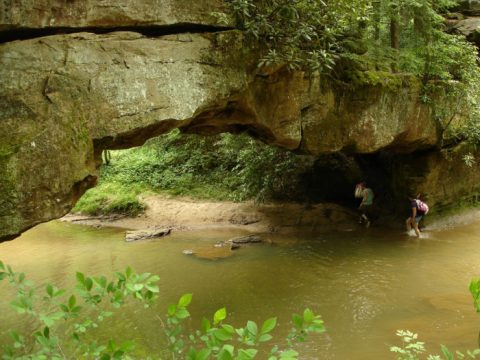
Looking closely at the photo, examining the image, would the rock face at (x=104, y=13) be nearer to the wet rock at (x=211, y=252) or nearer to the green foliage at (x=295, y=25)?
the green foliage at (x=295, y=25)

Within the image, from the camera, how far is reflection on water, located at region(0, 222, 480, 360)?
615 cm

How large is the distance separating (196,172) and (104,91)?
1295 cm

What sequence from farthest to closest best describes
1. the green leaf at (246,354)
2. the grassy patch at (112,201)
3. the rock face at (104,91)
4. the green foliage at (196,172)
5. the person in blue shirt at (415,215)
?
the grassy patch at (112,201), the green foliage at (196,172), the person in blue shirt at (415,215), the rock face at (104,91), the green leaf at (246,354)

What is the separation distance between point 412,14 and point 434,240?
5576mm

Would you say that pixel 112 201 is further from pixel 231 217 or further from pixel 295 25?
pixel 295 25

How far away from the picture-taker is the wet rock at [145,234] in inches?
488

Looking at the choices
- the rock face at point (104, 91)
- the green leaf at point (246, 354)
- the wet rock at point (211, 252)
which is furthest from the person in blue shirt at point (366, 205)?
the green leaf at point (246, 354)

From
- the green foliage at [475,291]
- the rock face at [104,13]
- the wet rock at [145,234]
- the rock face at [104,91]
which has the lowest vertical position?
the wet rock at [145,234]

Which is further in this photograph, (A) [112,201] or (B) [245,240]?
(A) [112,201]

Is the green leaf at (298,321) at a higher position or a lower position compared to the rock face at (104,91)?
lower

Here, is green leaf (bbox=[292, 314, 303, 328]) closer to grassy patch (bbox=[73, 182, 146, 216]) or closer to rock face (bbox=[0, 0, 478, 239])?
rock face (bbox=[0, 0, 478, 239])

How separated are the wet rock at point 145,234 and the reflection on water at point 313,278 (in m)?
0.31

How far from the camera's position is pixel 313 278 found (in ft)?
28.0

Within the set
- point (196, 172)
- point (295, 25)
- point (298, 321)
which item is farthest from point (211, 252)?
point (298, 321)
